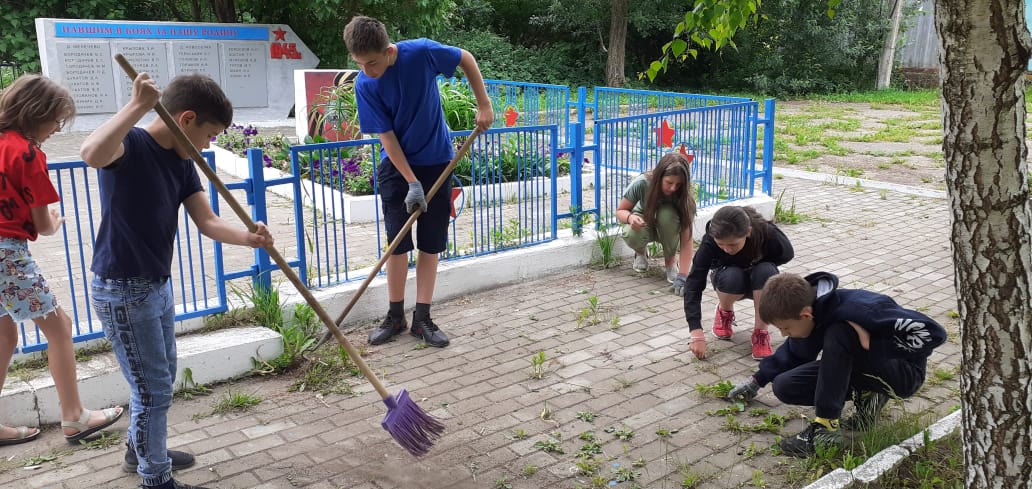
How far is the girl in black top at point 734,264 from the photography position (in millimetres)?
4445

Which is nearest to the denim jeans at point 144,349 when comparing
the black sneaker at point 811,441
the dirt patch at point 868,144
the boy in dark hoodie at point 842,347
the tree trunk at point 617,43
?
the boy in dark hoodie at point 842,347

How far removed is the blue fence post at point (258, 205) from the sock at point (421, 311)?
0.85 metres

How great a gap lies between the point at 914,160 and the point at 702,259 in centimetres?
824

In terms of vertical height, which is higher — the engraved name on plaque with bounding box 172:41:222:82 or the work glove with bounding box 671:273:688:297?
the engraved name on plaque with bounding box 172:41:222:82

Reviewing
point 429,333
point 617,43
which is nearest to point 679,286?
point 429,333

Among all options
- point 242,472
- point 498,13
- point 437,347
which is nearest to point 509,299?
point 437,347

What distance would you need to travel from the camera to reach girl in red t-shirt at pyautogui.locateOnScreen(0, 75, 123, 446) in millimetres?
3281

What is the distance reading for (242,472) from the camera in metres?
3.52

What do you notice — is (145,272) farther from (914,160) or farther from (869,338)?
(914,160)

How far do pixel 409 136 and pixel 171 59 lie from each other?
1050cm

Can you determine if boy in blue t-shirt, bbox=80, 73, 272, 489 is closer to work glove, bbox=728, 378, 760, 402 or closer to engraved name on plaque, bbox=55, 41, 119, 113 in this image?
work glove, bbox=728, 378, 760, 402

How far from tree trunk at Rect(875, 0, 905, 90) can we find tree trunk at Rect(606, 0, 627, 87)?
22.7 ft

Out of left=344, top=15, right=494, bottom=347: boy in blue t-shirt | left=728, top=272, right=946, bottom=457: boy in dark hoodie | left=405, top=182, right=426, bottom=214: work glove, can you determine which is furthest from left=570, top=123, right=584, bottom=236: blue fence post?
left=728, top=272, right=946, bottom=457: boy in dark hoodie

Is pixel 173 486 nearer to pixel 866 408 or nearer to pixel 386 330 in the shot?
pixel 386 330
